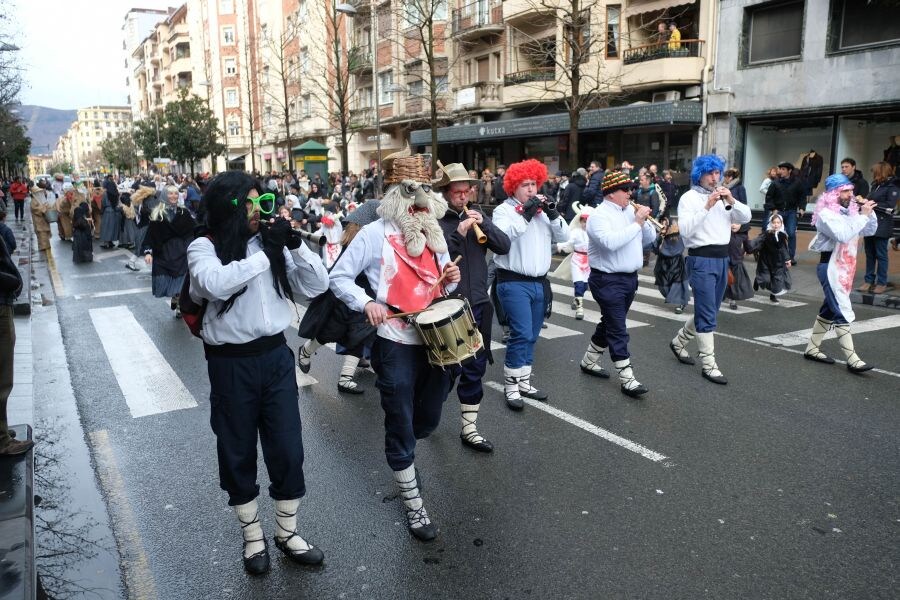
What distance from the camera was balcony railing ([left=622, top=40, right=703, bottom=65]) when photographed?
22.2m

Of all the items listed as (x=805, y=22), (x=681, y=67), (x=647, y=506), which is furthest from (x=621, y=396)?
(x=681, y=67)

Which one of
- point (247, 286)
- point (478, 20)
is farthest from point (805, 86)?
point (247, 286)

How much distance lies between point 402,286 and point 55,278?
42.6 feet

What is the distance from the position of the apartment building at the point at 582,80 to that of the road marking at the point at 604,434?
40.6ft

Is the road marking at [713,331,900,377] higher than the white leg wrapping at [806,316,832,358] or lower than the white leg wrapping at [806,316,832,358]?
lower

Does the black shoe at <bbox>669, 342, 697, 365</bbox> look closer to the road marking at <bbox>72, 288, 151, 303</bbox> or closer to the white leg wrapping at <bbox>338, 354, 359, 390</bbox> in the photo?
the white leg wrapping at <bbox>338, 354, 359, 390</bbox>

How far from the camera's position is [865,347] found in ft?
26.7

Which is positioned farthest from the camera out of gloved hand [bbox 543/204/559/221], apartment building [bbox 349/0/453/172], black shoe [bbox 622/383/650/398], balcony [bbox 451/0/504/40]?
apartment building [bbox 349/0/453/172]

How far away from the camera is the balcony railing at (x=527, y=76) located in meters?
26.3

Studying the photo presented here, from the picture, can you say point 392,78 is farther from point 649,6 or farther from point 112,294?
A: point 112,294

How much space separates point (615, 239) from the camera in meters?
5.89

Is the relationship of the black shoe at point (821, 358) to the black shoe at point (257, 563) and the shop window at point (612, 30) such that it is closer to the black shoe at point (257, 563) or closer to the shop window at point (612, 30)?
the black shoe at point (257, 563)

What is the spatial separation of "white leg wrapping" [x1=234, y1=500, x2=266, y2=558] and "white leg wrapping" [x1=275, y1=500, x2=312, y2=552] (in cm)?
12

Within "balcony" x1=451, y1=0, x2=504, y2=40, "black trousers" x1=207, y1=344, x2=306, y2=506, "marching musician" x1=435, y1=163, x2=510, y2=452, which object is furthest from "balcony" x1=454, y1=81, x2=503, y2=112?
"black trousers" x1=207, y1=344, x2=306, y2=506
